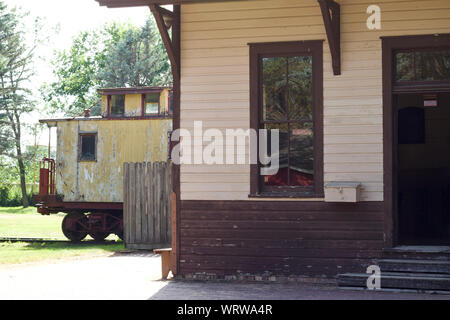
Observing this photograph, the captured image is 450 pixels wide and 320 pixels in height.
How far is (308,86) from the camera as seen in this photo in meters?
10.5

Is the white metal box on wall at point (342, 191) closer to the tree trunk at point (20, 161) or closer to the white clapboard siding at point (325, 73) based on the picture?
the white clapboard siding at point (325, 73)

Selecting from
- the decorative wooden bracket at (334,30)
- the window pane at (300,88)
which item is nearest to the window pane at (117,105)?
the window pane at (300,88)

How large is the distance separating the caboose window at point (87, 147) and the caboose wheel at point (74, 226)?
5.97 ft

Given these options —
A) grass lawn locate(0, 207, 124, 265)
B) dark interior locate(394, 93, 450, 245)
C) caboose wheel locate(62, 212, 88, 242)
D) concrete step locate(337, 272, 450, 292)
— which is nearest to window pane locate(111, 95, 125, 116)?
caboose wheel locate(62, 212, 88, 242)

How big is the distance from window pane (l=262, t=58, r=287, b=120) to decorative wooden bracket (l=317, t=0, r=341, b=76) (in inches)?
31.7

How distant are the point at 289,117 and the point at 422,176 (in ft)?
16.2

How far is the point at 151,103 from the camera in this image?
23156 millimetres

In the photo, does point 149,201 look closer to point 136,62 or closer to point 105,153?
point 105,153

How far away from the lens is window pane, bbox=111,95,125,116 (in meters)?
23.3

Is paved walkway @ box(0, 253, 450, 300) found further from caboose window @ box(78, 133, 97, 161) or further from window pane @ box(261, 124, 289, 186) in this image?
caboose window @ box(78, 133, 97, 161)

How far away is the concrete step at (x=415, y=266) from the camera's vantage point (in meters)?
9.62
